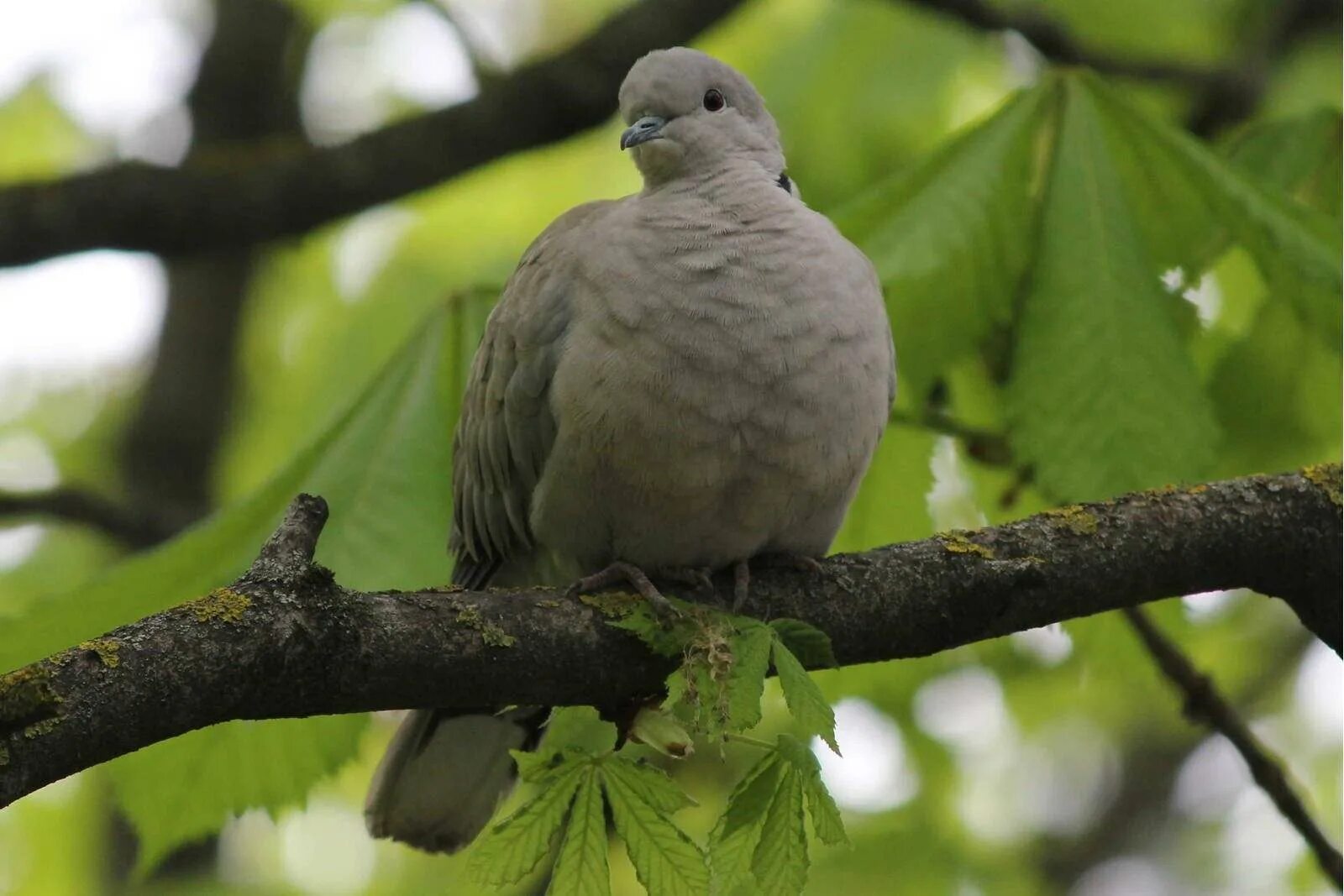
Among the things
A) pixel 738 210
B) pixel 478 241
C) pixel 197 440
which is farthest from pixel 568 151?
pixel 738 210

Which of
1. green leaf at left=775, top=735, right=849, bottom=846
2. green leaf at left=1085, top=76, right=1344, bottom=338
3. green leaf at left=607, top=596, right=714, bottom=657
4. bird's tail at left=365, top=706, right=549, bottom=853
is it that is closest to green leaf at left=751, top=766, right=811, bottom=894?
green leaf at left=775, top=735, right=849, bottom=846

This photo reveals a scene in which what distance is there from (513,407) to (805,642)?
0.84m

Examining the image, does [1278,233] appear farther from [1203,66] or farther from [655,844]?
[1203,66]

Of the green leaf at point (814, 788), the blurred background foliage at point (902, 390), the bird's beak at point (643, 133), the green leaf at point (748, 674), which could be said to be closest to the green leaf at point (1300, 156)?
the blurred background foliage at point (902, 390)

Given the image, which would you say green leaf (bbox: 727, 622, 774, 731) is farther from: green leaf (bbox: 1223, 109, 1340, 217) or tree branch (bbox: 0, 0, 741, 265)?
tree branch (bbox: 0, 0, 741, 265)

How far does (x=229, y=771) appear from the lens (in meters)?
2.67

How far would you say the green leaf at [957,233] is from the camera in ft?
9.10

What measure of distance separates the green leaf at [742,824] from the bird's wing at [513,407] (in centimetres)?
99

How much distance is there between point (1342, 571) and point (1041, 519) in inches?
22.8

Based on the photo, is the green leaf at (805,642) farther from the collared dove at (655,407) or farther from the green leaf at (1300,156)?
the green leaf at (1300,156)

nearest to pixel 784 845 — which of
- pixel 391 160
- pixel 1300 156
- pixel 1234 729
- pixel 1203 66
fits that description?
pixel 1234 729

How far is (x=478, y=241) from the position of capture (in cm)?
544

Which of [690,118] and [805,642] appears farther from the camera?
[690,118]

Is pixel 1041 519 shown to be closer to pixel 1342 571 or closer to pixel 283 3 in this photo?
pixel 1342 571
